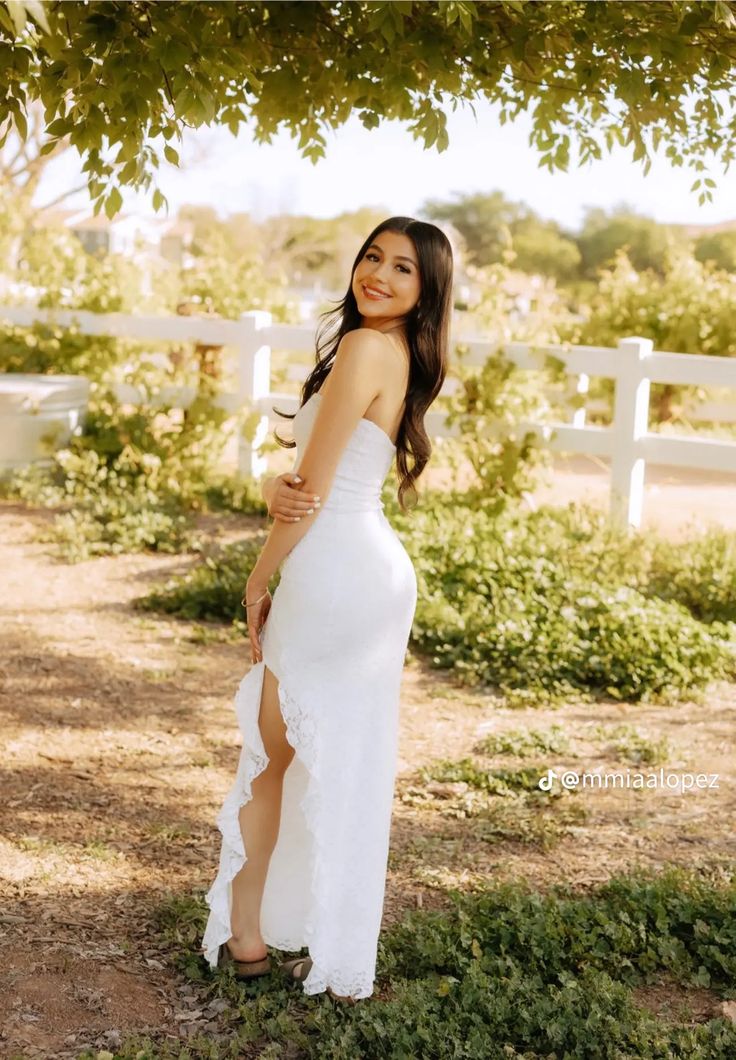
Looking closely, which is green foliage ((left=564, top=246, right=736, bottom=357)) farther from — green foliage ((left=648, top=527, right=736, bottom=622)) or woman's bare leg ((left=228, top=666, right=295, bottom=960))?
woman's bare leg ((left=228, top=666, right=295, bottom=960))

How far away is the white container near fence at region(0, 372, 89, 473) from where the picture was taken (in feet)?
31.9

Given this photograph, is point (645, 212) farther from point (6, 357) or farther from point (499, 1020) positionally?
point (499, 1020)

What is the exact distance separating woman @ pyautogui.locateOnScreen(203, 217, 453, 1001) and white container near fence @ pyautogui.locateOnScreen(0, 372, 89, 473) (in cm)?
702

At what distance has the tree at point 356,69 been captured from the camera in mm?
3289

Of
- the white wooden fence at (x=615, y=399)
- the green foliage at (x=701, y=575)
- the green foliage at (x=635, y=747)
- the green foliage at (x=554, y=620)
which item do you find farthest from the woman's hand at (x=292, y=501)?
the white wooden fence at (x=615, y=399)

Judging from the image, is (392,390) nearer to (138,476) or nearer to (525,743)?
(525,743)

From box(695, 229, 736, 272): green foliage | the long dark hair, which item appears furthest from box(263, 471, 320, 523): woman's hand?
box(695, 229, 736, 272): green foliage

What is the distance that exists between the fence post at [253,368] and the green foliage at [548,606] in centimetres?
219

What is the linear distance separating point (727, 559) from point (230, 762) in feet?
11.9

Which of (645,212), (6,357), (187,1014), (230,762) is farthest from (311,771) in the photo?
(645,212)

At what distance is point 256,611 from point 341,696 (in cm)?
32

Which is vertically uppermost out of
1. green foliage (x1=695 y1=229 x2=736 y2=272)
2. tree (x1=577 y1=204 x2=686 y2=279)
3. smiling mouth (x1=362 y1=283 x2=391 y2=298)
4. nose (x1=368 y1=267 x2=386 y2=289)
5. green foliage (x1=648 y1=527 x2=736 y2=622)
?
tree (x1=577 y1=204 x2=686 y2=279)

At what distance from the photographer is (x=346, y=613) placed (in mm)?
2994

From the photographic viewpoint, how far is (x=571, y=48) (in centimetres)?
438
